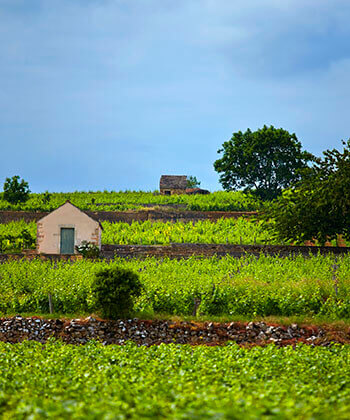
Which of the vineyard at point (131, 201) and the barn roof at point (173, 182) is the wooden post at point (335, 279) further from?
the barn roof at point (173, 182)

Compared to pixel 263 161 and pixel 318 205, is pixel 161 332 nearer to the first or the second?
pixel 318 205

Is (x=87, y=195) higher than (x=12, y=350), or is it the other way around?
(x=87, y=195)

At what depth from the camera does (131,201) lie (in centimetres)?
5409

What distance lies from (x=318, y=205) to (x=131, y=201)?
28282 mm

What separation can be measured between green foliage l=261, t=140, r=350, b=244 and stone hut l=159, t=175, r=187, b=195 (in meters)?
31.0

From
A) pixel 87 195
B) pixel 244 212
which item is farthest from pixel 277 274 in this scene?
pixel 87 195

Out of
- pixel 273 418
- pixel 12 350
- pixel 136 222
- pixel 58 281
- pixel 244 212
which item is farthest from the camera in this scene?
pixel 244 212

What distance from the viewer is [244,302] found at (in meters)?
17.8

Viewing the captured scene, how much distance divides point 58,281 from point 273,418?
15447 millimetres

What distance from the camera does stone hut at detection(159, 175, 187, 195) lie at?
6306 centimetres

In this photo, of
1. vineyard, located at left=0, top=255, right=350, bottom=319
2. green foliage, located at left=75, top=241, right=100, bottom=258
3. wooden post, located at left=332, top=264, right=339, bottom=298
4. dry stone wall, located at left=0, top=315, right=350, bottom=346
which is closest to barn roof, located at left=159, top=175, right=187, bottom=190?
green foliage, located at left=75, top=241, right=100, bottom=258

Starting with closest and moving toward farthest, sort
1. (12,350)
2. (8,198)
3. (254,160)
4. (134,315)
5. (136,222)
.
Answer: (12,350) < (134,315) < (136,222) < (8,198) < (254,160)

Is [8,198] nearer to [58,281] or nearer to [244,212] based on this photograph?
[244,212]

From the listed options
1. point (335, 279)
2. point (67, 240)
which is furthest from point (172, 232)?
point (335, 279)
